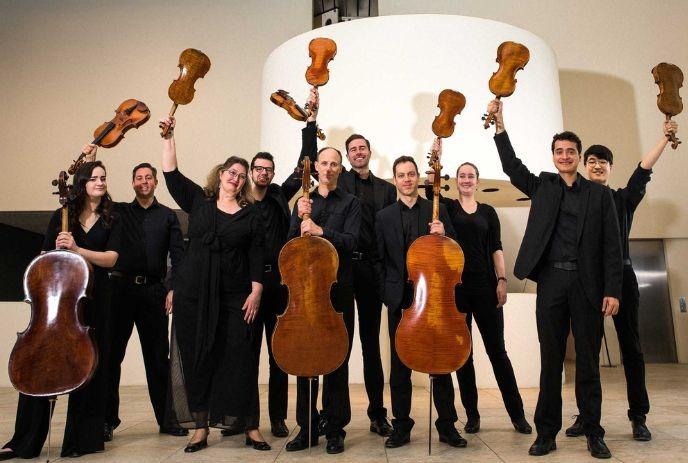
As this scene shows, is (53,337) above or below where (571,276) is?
below

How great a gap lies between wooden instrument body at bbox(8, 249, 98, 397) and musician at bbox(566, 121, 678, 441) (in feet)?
7.69

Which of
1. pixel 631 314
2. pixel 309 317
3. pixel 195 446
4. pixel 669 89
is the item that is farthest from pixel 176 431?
pixel 669 89

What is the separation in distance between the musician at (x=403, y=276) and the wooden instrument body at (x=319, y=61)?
819 mm

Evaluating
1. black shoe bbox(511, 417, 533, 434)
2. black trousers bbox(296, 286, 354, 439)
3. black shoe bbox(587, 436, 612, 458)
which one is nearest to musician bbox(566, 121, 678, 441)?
black shoe bbox(511, 417, 533, 434)

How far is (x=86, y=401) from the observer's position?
2957 millimetres

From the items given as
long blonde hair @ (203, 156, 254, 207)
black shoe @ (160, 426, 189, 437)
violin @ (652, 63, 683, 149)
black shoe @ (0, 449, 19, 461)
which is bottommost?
black shoe @ (160, 426, 189, 437)

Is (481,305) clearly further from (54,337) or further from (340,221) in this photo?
(54,337)

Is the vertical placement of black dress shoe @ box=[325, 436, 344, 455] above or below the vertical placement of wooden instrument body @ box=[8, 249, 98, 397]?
below

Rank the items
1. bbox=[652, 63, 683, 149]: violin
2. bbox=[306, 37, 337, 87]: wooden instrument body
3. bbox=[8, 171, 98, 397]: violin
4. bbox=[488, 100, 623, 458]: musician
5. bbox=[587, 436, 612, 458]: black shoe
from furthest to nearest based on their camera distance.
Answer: bbox=[306, 37, 337, 87]: wooden instrument body
bbox=[652, 63, 683, 149]: violin
bbox=[488, 100, 623, 458]: musician
bbox=[587, 436, 612, 458]: black shoe
bbox=[8, 171, 98, 397]: violin

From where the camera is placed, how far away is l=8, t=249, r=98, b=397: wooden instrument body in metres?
2.61

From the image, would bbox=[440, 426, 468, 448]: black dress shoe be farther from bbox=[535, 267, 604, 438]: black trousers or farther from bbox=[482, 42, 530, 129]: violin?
bbox=[482, 42, 530, 129]: violin

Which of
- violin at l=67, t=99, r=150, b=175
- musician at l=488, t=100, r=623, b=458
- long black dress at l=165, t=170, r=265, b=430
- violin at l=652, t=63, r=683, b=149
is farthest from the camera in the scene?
violin at l=652, t=63, r=683, b=149

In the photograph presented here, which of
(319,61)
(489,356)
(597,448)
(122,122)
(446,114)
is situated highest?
(319,61)

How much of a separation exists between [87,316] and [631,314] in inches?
105
